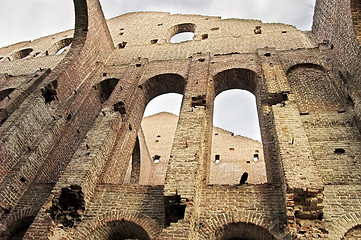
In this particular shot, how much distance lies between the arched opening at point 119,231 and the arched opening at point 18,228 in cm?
161

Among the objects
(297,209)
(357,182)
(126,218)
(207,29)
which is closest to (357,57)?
(357,182)

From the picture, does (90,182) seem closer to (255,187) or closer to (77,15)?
(255,187)

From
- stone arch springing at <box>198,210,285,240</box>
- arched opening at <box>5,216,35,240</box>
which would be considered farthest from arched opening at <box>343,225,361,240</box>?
arched opening at <box>5,216,35,240</box>

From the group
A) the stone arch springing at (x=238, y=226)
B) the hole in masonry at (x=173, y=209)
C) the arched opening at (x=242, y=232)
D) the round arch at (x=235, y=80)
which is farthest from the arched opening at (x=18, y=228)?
the round arch at (x=235, y=80)

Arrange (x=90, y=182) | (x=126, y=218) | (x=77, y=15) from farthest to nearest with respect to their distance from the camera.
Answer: (x=77, y=15) → (x=90, y=182) → (x=126, y=218)

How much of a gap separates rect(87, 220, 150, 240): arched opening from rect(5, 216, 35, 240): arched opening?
1614mm

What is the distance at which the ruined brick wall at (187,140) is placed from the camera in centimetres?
541

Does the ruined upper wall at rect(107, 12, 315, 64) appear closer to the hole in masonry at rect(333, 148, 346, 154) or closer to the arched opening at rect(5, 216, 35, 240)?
the hole in masonry at rect(333, 148, 346, 154)

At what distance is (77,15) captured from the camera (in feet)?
37.8

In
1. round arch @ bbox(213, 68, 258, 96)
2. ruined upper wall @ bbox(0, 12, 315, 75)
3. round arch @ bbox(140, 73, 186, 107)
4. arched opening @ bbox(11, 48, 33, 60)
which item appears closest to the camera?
round arch @ bbox(213, 68, 258, 96)

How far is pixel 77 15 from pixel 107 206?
8.26m

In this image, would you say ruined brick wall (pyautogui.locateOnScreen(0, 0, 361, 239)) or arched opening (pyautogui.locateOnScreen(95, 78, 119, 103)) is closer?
ruined brick wall (pyautogui.locateOnScreen(0, 0, 361, 239))

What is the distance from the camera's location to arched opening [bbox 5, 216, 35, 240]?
6.26 meters

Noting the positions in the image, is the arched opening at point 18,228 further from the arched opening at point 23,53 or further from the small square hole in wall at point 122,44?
the arched opening at point 23,53
